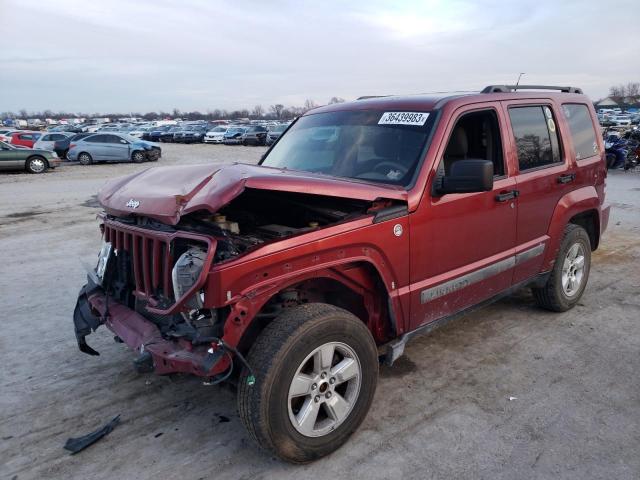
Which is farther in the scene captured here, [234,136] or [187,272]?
[234,136]

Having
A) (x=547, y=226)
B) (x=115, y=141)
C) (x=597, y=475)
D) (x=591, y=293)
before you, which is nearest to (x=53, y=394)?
(x=597, y=475)

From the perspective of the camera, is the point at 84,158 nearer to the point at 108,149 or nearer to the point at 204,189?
the point at 108,149

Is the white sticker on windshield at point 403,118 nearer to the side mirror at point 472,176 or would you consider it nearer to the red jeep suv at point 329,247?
the red jeep suv at point 329,247

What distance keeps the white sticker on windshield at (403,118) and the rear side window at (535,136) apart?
3.07 ft

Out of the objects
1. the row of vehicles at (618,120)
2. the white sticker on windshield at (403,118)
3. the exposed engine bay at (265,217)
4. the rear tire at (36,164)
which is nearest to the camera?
the exposed engine bay at (265,217)

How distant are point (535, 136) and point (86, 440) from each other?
164 inches

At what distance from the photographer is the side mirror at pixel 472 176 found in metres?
3.27

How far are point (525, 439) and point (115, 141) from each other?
27.3 m

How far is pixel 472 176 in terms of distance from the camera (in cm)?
328

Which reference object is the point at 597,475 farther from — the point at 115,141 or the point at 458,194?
the point at 115,141

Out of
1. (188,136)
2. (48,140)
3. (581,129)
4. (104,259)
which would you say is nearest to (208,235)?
(104,259)

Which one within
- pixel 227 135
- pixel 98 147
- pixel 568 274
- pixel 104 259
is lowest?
pixel 568 274

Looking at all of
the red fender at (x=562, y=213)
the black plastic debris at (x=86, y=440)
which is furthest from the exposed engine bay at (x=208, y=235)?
the red fender at (x=562, y=213)

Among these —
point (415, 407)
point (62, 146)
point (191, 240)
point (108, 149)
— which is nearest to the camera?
point (191, 240)
